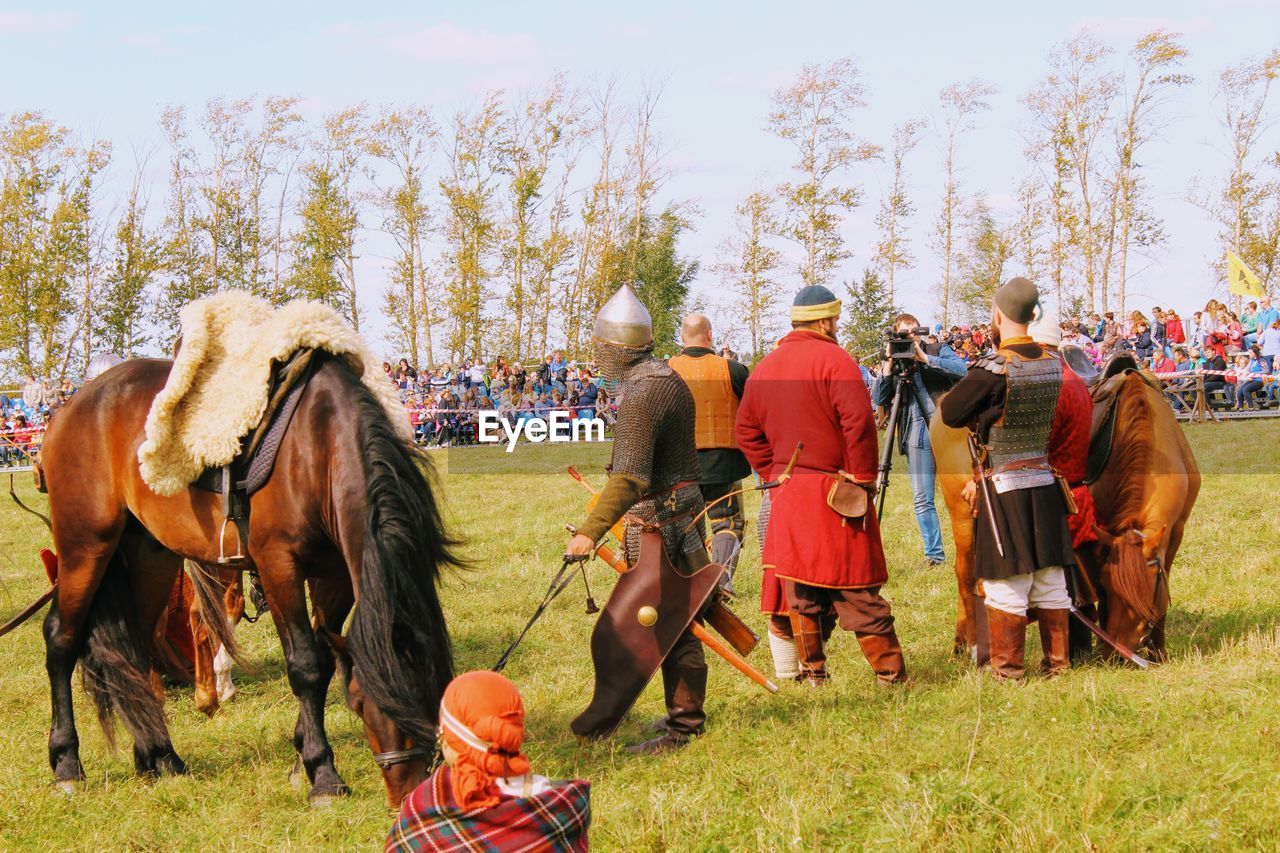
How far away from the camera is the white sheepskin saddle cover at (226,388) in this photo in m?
4.75

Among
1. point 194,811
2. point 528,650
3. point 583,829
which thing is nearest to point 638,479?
point 583,829

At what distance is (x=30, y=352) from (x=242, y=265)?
6855mm

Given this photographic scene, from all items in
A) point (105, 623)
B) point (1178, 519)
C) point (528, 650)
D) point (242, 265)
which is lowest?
point (528, 650)

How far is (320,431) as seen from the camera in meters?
4.61

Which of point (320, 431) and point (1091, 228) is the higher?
point (1091, 228)

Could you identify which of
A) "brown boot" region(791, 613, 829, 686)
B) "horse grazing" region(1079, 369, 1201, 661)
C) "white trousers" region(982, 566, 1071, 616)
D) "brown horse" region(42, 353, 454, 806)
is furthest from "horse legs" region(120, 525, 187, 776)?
"horse grazing" region(1079, 369, 1201, 661)

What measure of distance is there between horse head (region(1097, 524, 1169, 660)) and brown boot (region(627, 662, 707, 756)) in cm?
211

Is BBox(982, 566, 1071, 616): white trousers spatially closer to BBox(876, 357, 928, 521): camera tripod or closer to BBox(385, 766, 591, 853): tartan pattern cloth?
BBox(876, 357, 928, 521): camera tripod

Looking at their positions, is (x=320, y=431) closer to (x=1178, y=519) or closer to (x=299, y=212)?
(x=1178, y=519)

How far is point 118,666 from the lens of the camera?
5492 millimetres

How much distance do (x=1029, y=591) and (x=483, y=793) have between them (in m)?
3.36

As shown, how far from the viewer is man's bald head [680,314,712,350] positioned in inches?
311

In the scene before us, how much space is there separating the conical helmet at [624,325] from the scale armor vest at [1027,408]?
1649 millimetres

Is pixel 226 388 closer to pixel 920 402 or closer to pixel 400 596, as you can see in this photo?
pixel 400 596
